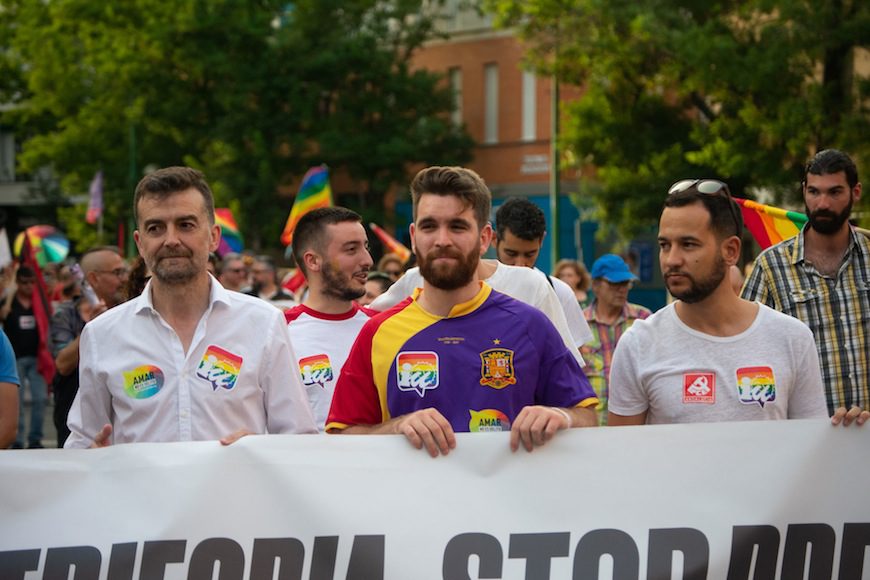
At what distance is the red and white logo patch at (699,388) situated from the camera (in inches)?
187

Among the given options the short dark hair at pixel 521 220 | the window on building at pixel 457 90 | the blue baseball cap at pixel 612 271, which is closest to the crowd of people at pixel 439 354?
the short dark hair at pixel 521 220

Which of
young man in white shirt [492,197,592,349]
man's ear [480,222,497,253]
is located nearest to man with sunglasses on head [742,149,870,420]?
young man in white shirt [492,197,592,349]

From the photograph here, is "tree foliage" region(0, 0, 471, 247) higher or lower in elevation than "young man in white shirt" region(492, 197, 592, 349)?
higher

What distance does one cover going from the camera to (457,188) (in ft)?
15.4

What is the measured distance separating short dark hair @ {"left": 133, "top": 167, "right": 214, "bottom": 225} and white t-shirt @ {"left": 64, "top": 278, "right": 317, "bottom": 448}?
0.32 m

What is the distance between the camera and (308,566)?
448 centimetres

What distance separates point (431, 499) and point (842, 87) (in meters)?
21.5

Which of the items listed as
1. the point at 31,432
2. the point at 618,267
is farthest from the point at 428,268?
the point at 31,432

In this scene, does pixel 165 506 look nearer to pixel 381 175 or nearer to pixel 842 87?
pixel 842 87

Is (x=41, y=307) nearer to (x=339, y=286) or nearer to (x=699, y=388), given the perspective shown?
(x=339, y=286)

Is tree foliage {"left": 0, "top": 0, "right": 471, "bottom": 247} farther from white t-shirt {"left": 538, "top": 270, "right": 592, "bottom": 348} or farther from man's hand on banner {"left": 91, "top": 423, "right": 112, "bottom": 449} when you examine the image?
man's hand on banner {"left": 91, "top": 423, "right": 112, "bottom": 449}

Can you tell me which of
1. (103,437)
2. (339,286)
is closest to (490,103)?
(339,286)

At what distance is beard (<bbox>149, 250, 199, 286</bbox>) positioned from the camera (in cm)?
487

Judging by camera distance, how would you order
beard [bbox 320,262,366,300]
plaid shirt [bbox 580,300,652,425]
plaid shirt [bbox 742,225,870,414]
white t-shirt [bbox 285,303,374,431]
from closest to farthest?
plaid shirt [bbox 742,225,870,414] < white t-shirt [bbox 285,303,374,431] < beard [bbox 320,262,366,300] < plaid shirt [bbox 580,300,652,425]
